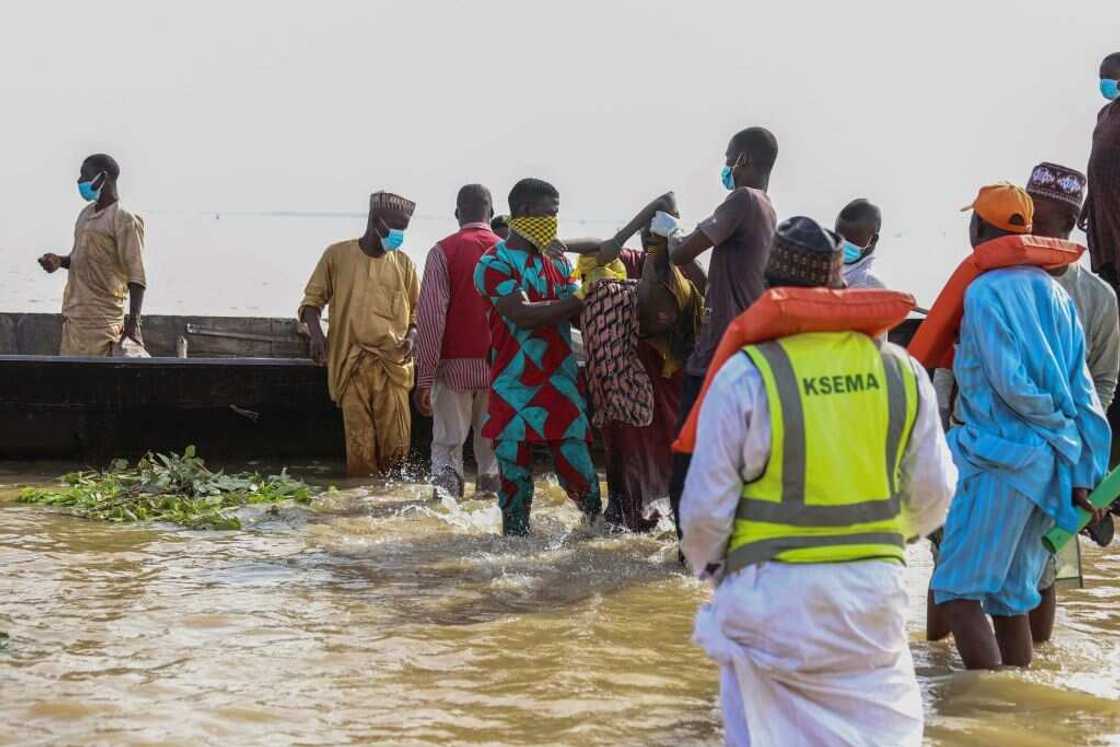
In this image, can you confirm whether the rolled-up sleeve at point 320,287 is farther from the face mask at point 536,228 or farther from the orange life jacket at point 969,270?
the orange life jacket at point 969,270

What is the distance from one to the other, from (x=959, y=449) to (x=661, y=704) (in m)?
1.26

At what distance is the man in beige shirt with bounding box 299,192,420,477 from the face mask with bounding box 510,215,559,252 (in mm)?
2430

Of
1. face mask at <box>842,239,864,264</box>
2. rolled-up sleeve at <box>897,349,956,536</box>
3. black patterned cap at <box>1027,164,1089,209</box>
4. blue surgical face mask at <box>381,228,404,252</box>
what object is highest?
black patterned cap at <box>1027,164,1089,209</box>

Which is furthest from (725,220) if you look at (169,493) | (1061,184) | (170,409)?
(170,409)

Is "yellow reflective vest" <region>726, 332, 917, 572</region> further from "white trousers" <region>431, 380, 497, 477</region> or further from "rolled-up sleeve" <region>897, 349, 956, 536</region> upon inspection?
"white trousers" <region>431, 380, 497, 477</region>

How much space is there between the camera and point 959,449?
4.92m

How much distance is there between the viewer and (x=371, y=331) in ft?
31.8

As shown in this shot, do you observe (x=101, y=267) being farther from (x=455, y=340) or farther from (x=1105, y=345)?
(x=1105, y=345)

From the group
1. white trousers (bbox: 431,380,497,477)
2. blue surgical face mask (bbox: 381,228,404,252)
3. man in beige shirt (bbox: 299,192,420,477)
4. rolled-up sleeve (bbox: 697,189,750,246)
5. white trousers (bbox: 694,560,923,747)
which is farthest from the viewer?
man in beige shirt (bbox: 299,192,420,477)

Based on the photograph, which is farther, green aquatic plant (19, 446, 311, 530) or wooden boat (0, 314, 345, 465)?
wooden boat (0, 314, 345, 465)

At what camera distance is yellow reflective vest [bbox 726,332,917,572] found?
11.0ft

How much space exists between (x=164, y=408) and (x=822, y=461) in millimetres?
7819

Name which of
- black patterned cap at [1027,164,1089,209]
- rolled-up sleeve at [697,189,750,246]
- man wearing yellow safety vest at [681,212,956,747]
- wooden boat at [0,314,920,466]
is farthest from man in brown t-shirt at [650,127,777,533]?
wooden boat at [0,314,920,466]

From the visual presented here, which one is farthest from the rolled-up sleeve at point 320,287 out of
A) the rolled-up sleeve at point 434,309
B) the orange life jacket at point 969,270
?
the orange life jacket at point 969,270
